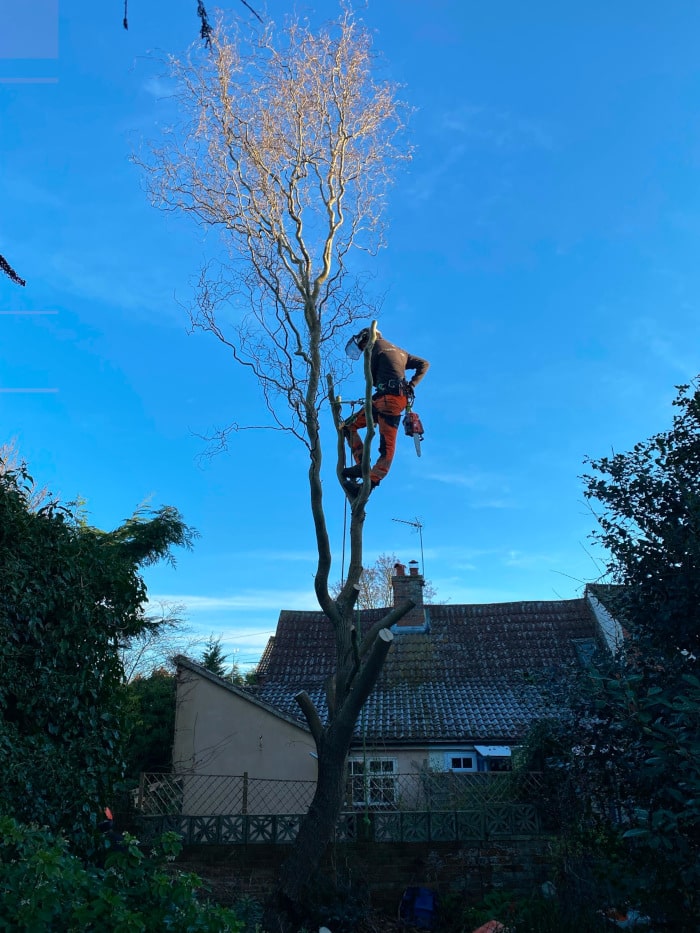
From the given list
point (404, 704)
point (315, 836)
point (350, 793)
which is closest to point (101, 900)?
point (315, 836)

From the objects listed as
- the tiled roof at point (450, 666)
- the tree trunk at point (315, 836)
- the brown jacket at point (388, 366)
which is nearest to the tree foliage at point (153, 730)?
the tiled roof at point (450, 666)

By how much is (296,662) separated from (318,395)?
42.4ft

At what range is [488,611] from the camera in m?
21.0

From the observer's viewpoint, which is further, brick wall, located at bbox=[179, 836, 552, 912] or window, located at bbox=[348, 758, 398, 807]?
window, located at bbox=[348, 758, 398, 807]

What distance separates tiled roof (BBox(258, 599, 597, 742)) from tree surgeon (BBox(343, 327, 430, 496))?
9618 mm

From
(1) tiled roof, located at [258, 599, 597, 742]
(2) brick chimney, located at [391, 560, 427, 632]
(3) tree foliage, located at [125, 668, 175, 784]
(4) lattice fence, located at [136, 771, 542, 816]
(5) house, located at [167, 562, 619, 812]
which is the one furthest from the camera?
(2) brick chimney, located at [391, 560, 427, 632]

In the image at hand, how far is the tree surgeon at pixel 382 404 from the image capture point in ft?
25.7

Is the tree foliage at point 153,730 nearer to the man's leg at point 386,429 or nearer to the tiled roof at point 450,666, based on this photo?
the tiled roof at point 450,666

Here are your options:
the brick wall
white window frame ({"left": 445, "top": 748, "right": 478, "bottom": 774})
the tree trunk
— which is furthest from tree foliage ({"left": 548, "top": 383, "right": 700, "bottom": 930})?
white window frame ({"left": 445, "top": 748, "right": 478, "bottom": 774})

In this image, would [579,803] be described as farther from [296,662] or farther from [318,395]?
[296,662]

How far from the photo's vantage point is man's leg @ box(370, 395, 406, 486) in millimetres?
7820

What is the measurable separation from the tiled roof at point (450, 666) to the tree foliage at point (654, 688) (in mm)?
9639

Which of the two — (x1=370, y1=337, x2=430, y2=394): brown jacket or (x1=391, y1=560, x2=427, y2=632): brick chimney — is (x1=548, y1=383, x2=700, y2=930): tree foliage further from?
(x1=391, y1=560, x2=427, y2=632): brick chimney

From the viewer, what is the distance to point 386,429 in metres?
7.93
